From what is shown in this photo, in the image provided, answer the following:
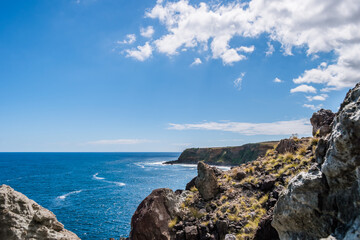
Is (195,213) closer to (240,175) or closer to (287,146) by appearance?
(240,175)

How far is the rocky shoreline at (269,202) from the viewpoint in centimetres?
683

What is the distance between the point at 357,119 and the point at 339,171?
1.73 metres

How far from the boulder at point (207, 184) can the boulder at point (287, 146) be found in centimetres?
719

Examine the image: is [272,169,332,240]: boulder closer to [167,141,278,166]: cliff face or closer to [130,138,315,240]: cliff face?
[130,138,315,240]: cliff face

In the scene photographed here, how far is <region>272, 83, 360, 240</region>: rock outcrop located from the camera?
6.48 meters

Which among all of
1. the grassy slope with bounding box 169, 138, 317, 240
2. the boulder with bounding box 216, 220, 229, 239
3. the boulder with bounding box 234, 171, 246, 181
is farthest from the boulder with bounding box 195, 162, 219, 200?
the boulder with bounding box 216, 220, 229, 239

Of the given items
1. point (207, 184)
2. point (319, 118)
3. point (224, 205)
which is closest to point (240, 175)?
point (207, 184)

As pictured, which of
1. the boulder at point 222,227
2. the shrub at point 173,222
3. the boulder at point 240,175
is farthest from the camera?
the boulder at point 240,175

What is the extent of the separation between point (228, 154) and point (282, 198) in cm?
14835

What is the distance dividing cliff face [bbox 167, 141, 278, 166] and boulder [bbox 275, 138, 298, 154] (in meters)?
110

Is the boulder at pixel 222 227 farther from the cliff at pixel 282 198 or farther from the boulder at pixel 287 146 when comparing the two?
the boulder at pixel 287 146

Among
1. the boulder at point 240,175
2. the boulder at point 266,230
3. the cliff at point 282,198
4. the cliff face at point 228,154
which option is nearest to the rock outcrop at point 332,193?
the cliff at point 282,198

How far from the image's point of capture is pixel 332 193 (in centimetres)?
736

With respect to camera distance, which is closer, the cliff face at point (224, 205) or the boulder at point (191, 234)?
the cliff face at point (224, 205)
